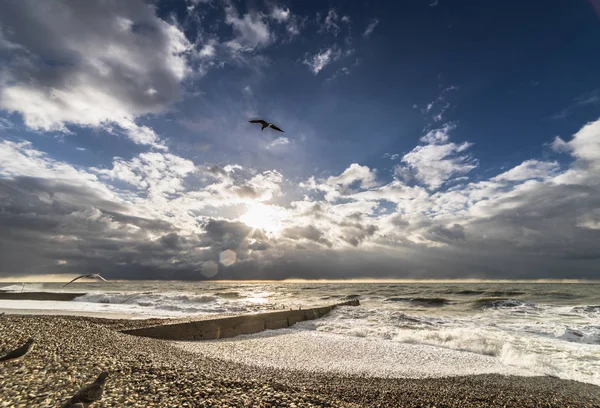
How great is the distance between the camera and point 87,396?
3951mm

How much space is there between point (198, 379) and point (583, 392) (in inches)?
371

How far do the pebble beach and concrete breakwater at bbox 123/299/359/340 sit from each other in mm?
3402

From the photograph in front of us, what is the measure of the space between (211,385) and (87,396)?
170cm

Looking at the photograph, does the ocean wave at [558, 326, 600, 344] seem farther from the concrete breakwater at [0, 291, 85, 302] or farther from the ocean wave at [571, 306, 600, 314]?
the concrete breakwater at [0, 291, 85, 302]

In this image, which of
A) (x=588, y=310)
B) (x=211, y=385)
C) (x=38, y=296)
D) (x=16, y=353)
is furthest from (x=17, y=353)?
(x=38, y=296)

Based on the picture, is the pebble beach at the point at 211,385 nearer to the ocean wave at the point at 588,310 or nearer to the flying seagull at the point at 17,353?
the flying seagull at the point at 17,353

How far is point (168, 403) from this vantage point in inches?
162

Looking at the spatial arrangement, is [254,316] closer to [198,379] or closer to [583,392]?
[198,379]

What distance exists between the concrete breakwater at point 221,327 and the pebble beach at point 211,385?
3.40m

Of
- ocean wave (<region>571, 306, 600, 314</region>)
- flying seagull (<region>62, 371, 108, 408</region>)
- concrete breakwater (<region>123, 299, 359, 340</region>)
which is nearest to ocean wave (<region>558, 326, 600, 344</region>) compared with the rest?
ocean wave (<region>571, 306, 600, 314</region>)

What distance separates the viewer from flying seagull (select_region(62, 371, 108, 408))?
3.78m

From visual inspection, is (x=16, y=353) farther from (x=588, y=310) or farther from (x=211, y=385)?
(x=588, y=310)

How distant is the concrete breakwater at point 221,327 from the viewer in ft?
42.3

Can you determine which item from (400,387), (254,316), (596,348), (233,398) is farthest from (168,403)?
(596,348)
